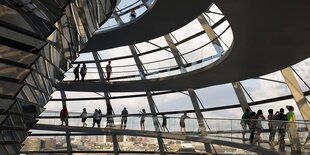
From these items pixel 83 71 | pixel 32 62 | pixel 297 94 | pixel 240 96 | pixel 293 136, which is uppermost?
pixel 83 71

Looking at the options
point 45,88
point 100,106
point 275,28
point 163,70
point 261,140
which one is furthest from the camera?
point 100,106

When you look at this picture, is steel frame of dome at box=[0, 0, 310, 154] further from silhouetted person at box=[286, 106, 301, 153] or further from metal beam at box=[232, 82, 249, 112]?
metal beam at box=[232, 82, 249, 112]

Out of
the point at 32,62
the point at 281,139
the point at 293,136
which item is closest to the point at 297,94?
the point at 281,139

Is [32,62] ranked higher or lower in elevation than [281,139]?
higher

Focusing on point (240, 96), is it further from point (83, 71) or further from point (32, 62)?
point (32, 62)

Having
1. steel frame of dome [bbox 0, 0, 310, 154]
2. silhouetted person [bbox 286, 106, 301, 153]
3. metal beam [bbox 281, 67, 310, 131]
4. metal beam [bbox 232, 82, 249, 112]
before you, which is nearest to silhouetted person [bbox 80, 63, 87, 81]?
metal beam [bbox 232, 82, 249, 112]

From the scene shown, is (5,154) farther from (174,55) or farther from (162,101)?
(162,101)

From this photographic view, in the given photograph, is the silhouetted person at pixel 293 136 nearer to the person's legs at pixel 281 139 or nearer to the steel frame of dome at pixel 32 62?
the person's legs at pixel 281 139

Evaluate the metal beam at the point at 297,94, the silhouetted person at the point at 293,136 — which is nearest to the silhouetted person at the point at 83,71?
the metal beam at the point at 297,94

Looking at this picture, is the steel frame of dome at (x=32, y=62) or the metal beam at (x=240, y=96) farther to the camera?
the metal beam at (x=240, y=96)

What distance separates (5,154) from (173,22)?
14085 mm

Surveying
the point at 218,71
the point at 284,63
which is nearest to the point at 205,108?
the point at 218,71

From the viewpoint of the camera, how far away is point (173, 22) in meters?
22.0

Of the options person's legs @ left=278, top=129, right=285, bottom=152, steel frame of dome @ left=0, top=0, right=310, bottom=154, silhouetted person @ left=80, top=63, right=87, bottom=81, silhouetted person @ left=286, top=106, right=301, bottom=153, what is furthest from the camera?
A: silhouetted person @ left=80, top=63, right=87, bottom=81
